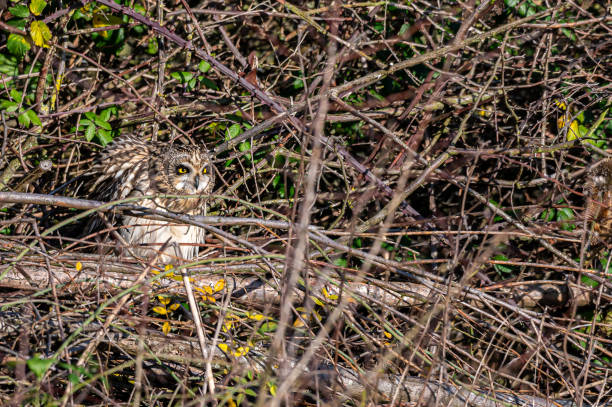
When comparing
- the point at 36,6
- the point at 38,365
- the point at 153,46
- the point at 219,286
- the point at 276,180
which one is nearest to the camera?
the point at 38,365

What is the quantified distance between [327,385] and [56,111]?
260 cm

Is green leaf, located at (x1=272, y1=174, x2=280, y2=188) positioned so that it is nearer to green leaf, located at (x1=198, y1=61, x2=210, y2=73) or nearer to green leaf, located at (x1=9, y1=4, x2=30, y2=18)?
green leaf, located at (x1=198, y1=61, x2=210, y2=73)

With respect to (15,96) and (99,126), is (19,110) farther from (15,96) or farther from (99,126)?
(99,126)

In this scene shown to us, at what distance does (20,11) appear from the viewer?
3.29m

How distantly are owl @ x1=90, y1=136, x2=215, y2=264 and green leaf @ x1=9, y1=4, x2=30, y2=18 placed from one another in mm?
→ 929

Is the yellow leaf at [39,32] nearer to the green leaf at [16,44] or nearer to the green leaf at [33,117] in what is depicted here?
the green leaf at [16,44]

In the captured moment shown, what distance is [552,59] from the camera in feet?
12.3

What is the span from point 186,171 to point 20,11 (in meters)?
1.27

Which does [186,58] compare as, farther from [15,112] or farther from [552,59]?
[552,59]

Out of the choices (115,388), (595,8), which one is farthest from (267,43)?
(115,388)

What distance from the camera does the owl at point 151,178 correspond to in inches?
144

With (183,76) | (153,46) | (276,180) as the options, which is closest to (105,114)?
(183,76)

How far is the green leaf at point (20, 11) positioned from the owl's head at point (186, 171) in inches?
42.6

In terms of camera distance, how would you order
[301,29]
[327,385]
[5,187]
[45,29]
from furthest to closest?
[301,29] < [5,187] < [45,29] < [327,385]
